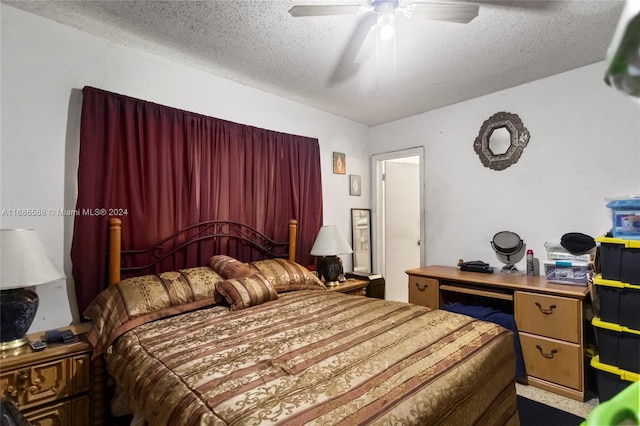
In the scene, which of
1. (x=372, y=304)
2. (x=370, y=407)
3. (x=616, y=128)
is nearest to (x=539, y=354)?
(x=372, y=304)

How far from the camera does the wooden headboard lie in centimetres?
219

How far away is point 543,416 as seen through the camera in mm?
2123

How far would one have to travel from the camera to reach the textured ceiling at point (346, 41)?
1.96 metres

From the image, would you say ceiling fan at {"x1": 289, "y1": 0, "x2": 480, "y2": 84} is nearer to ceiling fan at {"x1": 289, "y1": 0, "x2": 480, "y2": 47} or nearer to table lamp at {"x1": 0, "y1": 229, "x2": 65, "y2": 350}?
ceiling fan at {"x1": 289, "y1": 0, "x2": 480, "y2": 47}

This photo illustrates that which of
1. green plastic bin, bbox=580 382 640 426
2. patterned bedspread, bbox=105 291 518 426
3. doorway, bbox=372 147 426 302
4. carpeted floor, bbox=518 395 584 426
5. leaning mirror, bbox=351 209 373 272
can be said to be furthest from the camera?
doorway, bbox=372 147 426 302

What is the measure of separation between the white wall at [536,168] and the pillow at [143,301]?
103 inches

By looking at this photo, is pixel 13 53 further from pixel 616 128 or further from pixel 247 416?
pixel 616 128

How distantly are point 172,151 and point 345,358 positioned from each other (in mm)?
2036

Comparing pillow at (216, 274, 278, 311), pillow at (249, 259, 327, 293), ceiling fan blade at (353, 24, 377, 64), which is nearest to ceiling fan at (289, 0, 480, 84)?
ceiling fan blade at (353, 24, 377, 64)

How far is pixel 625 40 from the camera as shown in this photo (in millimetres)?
319

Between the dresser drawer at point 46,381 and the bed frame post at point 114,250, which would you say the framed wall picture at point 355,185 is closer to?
the bed frame post at point 114,250

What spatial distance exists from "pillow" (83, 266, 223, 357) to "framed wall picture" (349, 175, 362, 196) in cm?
223

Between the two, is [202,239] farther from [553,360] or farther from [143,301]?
[553,360]

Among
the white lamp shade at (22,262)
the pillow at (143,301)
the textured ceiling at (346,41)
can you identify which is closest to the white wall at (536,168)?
the textured ceiling at (346,41)
